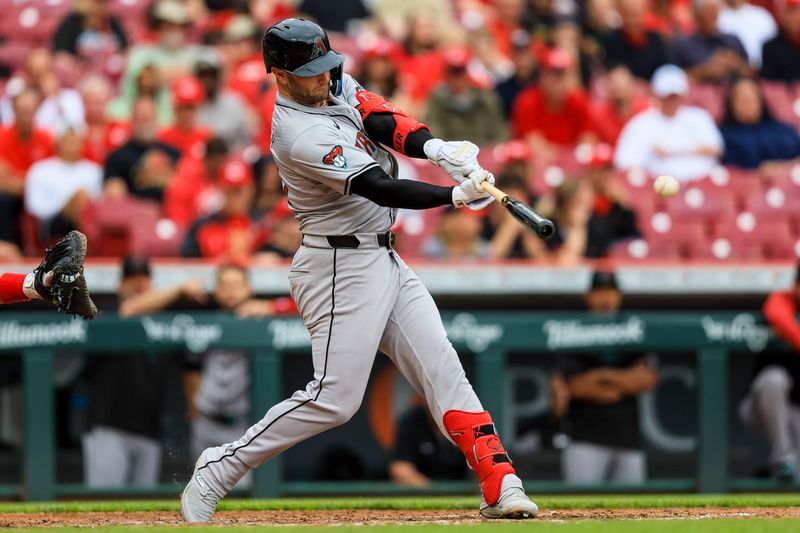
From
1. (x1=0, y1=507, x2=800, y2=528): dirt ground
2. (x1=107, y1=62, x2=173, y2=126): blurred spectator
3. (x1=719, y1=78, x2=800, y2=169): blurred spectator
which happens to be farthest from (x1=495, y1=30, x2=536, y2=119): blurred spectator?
(x1=0, y1=507, x2=800, y2=528): dirt ground

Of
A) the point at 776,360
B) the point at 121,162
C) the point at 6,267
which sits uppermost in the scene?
the point at 121,162

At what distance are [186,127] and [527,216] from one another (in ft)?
18.8

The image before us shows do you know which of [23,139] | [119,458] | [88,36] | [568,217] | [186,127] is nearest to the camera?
[119,458]

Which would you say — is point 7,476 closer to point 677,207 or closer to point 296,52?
point 296,52

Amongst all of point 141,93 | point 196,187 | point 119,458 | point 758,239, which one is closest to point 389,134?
point 119,458

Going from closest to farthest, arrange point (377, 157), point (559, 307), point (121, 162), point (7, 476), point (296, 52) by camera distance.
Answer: point (296, 52)
point (377, 157)
point (7, 476)
point (559, 307)
point (121, 162)

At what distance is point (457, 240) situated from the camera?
8.42m

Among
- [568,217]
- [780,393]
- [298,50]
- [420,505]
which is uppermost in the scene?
[298,50]

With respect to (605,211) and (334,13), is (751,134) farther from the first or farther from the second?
(334,13)

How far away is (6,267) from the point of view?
7895mm

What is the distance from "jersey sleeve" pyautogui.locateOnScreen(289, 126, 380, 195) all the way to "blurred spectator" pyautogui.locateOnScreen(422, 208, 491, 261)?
149 inches

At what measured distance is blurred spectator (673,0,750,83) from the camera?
Answer: 1088 centimetres

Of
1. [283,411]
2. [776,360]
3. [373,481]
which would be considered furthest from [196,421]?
[776,360]

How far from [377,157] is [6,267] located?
12.3 ft
